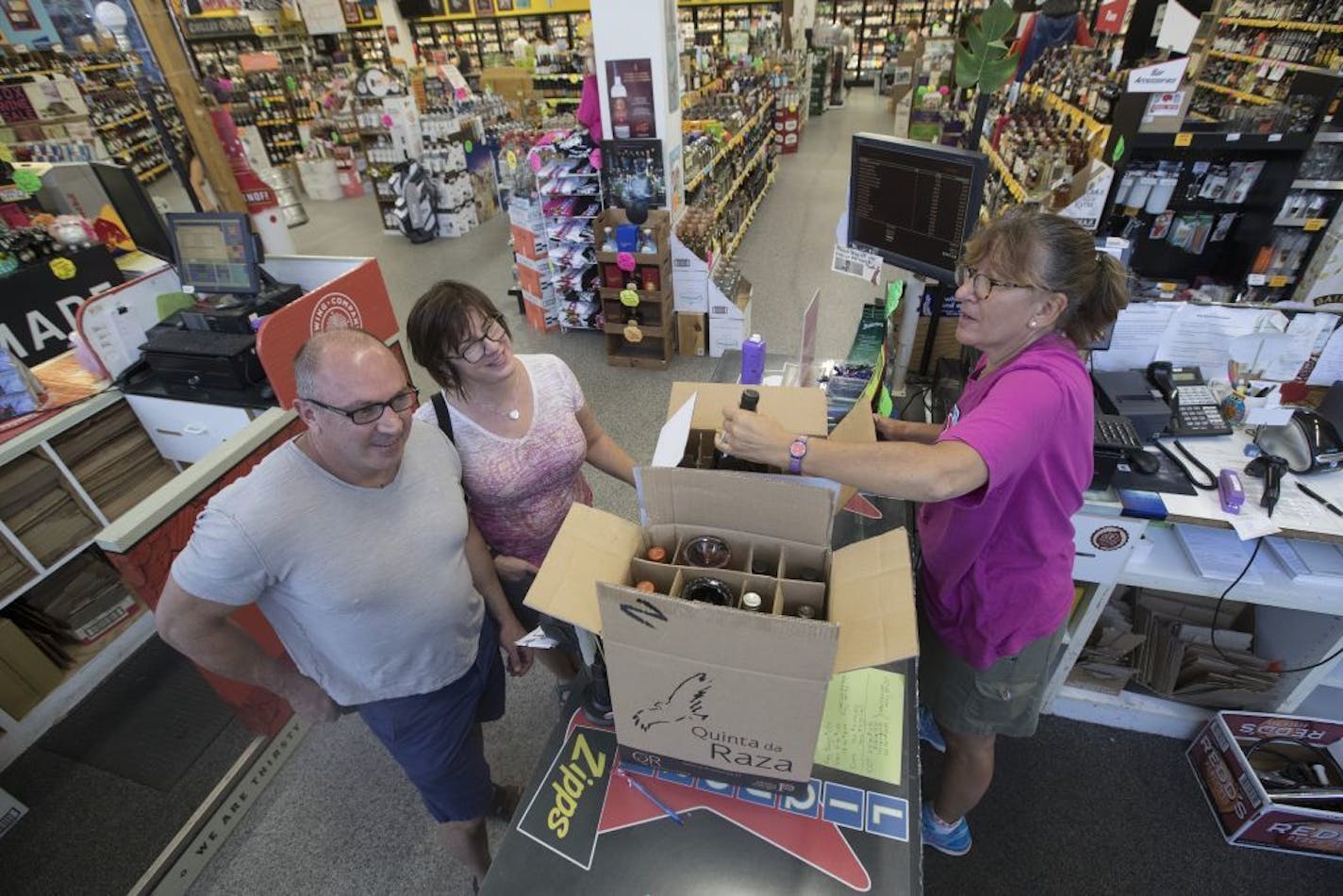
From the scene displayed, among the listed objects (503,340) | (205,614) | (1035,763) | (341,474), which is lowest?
(1035,763)

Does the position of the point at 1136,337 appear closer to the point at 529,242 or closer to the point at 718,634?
the point at 718,634

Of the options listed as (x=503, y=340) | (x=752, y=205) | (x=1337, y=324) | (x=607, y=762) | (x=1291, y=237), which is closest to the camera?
(x=607, y=762)

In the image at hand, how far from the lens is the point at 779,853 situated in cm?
109

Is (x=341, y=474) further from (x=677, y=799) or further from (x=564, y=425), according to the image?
(x=677, y=799)

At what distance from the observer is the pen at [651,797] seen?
1144 mm

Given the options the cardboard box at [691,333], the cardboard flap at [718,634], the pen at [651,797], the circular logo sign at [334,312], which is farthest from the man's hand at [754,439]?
the cardboard box at [691,333]

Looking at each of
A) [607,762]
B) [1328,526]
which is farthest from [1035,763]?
[607,762]

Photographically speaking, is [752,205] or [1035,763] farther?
[752,205]

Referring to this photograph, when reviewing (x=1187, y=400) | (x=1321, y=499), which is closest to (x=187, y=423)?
(x=1187, y=400)

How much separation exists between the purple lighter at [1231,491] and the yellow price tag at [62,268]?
5.14m

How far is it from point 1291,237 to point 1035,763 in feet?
13.6

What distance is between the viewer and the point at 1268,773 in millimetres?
2080

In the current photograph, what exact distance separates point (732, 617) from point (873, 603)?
294 mm

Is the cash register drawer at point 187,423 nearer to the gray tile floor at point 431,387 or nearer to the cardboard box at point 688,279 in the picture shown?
the gray tile floor at point 431,387
